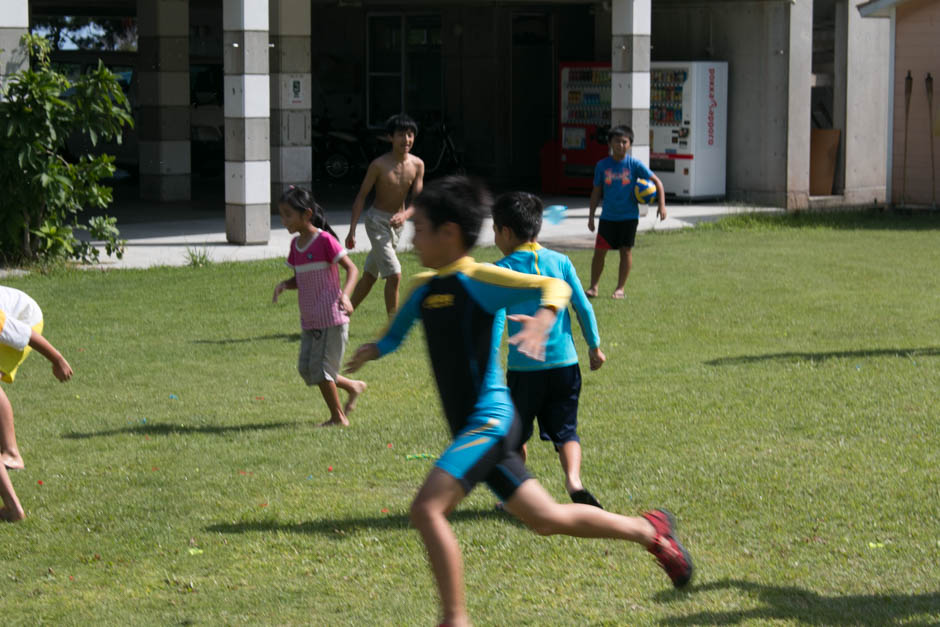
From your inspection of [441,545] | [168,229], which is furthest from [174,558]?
[168,229]

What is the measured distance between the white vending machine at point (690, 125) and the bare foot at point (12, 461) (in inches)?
702

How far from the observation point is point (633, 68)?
822 inches

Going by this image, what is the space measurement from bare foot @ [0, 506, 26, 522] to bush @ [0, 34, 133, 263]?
881 centimetres

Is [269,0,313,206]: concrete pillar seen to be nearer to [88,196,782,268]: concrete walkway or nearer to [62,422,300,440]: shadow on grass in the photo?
[88,196,782,268]: concrete walkway

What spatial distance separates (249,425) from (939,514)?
4.11 metres

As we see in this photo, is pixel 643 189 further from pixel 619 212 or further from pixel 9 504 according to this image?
pixel 9 504

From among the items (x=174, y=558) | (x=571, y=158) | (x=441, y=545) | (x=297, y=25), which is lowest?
(x=174, y=558)

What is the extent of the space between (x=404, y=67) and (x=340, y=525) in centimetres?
2514

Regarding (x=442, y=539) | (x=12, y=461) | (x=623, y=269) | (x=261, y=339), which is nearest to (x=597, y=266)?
(x=623, y=269)

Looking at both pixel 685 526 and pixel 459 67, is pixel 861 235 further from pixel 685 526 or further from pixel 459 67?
pixel 685 526

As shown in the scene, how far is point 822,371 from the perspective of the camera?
9.35 meters

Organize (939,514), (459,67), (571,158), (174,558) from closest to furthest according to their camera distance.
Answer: (174,558) < (939,514) < (571,158) < (459,67)

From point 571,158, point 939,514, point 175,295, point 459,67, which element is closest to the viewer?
point 939,514

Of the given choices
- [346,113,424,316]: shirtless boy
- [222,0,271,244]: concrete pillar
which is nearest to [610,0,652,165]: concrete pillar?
[222,0,271,244]: concrete pillar
